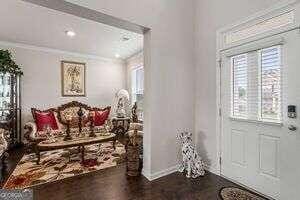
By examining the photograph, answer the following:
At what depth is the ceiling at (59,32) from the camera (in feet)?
12.4

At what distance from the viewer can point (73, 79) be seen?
19.4ft

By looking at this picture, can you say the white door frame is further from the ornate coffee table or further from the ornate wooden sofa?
the ornate wooden sofa

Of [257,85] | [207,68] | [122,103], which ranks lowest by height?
[122,103]

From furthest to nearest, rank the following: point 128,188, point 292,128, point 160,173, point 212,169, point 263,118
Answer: point 212,169 → point 160,173 → point 128,188 → point 263,118 → point 292,128

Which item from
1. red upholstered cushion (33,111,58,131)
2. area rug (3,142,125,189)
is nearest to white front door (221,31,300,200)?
area rug (3,142,125,189)

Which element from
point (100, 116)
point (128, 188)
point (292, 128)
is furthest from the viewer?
point (100, 116)

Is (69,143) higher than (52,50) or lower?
lower

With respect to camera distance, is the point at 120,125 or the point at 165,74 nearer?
the point at 165,74

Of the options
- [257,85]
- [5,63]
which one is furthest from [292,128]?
[5,63]

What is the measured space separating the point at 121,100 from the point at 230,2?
14.5 ft

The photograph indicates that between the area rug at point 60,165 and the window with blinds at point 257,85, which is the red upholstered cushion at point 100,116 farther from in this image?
the window with blinds at point 257,85

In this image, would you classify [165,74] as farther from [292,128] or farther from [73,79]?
[73,79]

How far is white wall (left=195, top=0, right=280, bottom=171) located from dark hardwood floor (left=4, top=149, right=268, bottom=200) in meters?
0.55

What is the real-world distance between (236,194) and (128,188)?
57.1 inches
